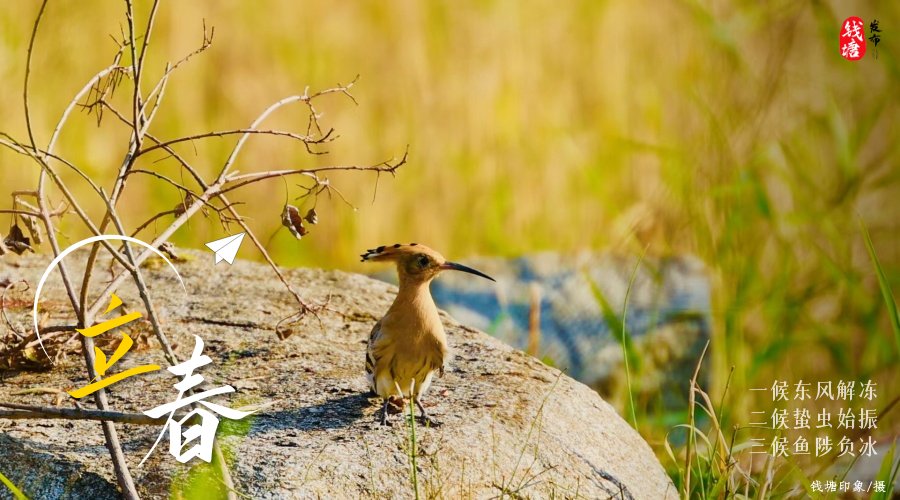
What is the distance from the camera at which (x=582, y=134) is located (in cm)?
653

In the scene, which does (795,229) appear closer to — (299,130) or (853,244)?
(853,244)

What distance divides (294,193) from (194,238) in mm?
1170

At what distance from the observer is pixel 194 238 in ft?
18.1

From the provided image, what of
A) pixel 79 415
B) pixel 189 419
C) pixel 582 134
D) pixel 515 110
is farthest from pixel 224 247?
pixel 582 134

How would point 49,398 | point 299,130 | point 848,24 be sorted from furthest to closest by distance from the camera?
1. point 299,130
2. point 848,24
3. point 49,398

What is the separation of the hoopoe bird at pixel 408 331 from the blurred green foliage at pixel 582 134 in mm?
1753

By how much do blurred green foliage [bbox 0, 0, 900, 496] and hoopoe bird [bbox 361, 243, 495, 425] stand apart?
1.75m

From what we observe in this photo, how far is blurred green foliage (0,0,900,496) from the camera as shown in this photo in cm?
505

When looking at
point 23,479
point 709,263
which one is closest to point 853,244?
point 709,263

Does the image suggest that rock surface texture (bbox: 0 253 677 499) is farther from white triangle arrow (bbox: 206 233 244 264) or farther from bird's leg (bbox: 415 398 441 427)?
white triangle arrow (bbox: 206 233 244 264)

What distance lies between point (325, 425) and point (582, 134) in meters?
4.16

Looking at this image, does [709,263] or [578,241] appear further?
[578,241]

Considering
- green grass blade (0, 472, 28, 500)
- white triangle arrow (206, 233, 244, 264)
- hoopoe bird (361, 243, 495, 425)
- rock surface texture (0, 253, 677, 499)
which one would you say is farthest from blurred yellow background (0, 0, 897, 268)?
green grass blade (0, 472, 28, 500)

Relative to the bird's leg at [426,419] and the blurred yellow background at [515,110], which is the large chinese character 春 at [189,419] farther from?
the blurred yellow background at [515,110]
